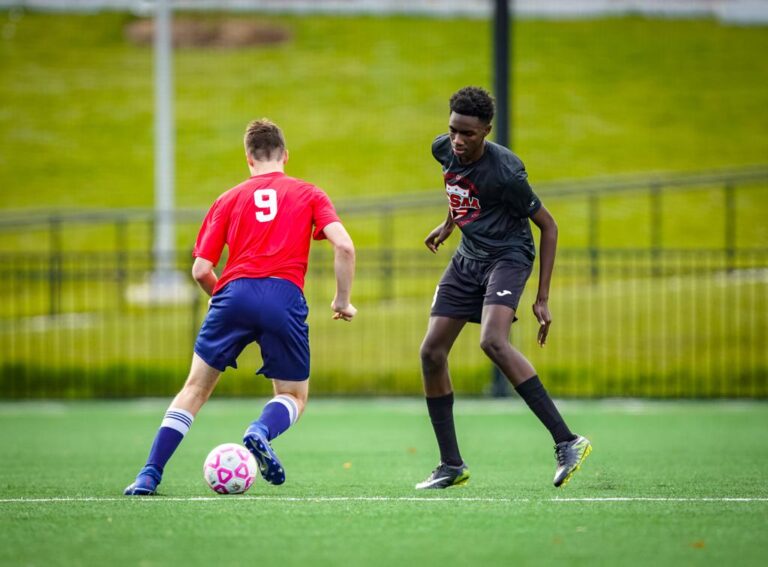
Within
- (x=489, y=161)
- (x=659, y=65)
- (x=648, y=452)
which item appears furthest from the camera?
(x=659, y=65)

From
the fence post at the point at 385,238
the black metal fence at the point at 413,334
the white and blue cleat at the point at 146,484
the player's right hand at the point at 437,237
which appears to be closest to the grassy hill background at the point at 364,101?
the fence post at the point at 385,238

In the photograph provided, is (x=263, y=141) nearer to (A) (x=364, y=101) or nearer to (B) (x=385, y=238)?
(B) (x=385, y=238)

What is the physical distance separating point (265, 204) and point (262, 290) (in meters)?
0.44

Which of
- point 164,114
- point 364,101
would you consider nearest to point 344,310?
point 164,114

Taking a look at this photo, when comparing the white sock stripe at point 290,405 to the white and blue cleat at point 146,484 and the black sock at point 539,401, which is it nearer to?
the white and blue cleat at point 146,484

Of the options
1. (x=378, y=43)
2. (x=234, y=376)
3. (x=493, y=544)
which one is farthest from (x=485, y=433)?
(x=378, y=43)

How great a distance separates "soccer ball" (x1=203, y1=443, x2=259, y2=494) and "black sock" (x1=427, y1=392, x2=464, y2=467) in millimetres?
1147

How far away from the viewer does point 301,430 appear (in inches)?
448

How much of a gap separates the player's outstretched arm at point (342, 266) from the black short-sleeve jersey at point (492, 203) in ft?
2.47

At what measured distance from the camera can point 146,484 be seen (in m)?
6.26

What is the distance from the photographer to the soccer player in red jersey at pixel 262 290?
6.31 metres

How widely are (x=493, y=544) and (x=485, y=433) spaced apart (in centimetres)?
620

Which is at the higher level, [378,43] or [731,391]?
[378,43]

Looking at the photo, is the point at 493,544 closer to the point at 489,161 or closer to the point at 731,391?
the point at 489,161
